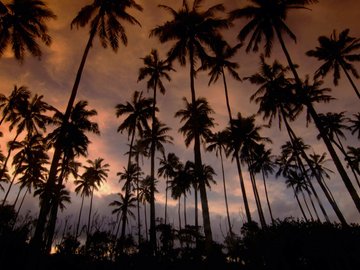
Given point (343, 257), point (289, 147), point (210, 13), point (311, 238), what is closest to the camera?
point (343, 257)

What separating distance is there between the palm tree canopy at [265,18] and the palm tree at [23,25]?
1527 centimetres

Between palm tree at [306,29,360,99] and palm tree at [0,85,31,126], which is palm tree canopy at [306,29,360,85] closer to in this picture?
palm tree at [306,29,360,99]

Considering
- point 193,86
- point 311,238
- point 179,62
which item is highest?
point 179,62

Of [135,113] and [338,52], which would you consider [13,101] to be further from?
[338,52]

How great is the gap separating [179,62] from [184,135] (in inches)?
513

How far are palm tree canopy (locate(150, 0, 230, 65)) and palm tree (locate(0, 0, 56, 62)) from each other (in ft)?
29.5

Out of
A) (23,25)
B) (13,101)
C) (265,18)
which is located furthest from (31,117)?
(265,18)

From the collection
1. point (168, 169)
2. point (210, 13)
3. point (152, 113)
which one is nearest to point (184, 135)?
point (152, 113)

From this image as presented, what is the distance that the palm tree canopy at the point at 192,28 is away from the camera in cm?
1623

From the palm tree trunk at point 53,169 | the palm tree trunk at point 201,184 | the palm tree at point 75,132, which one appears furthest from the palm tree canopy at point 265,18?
the palm tree at point 75,132

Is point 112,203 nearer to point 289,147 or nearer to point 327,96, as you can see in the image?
point 289,147

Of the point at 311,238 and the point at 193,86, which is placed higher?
the point at 193,86

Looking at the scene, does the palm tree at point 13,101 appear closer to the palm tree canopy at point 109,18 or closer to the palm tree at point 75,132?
the palm tree at point 75,132

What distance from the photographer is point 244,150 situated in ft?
94.3
